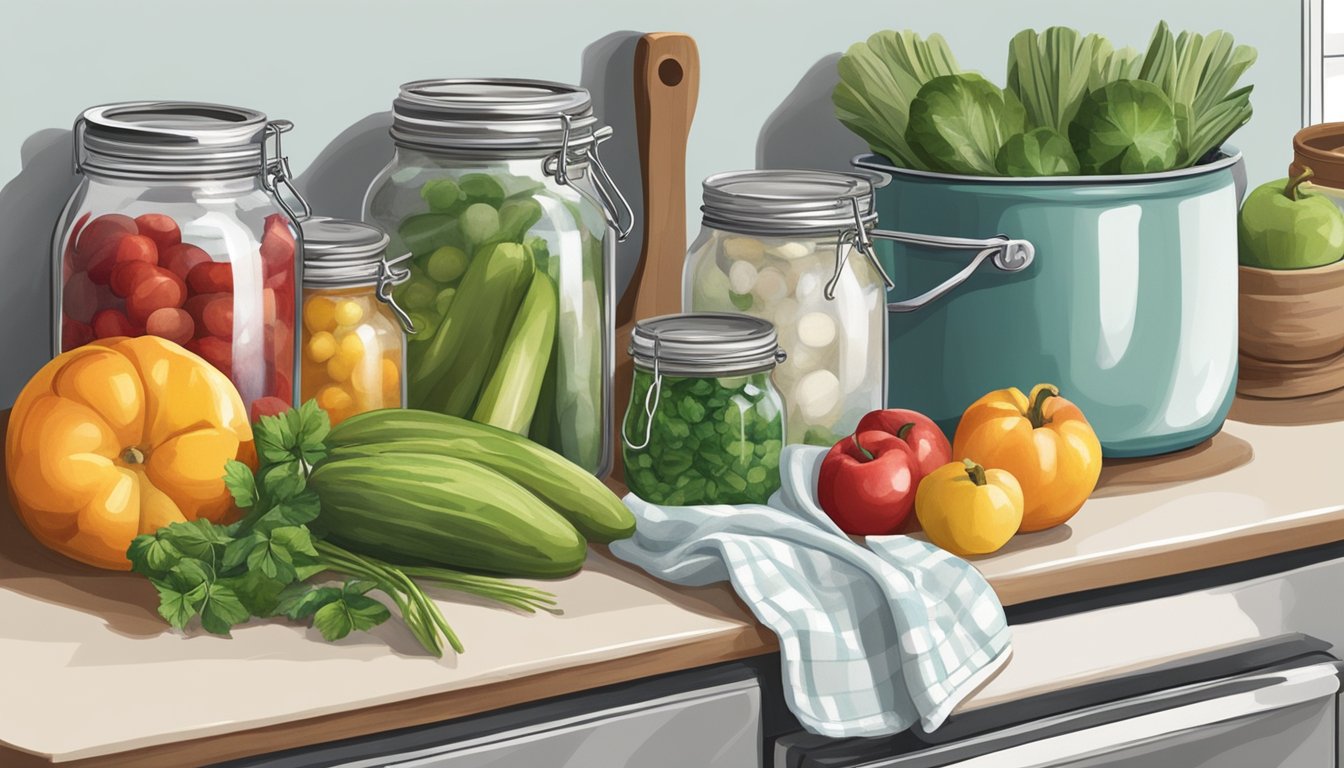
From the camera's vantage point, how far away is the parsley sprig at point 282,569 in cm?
100

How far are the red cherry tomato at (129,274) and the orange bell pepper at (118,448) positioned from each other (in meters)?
0.06

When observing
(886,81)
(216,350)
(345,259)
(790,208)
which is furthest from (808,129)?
(216,350)

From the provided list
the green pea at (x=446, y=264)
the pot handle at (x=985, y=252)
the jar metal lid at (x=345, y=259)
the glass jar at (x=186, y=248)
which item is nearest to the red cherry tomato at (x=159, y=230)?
the glass jar at (x=186, y=248)

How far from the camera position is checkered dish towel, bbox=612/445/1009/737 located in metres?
1.03

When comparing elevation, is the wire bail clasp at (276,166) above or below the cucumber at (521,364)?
above

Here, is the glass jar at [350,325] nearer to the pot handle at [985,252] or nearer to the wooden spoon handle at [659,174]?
the wooden spoon handle at [659,174]

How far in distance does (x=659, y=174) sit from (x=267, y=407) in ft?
1.60

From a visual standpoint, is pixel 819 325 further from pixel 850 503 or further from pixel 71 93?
pixel 71 93

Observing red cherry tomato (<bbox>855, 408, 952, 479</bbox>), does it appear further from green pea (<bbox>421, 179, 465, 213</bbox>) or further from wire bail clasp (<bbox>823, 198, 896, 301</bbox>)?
green pea (<bbox>421, 179, 465, 213</bbox>)

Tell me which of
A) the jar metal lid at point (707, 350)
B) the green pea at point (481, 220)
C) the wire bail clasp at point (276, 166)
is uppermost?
the wire bail clasp at point (276, 166)

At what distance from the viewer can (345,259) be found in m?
1.21

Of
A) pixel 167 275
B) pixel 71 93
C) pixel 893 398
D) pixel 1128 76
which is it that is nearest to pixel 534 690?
pixel 167 275

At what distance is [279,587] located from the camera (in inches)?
40.1

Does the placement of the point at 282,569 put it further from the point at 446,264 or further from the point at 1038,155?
the point at 1038,155
